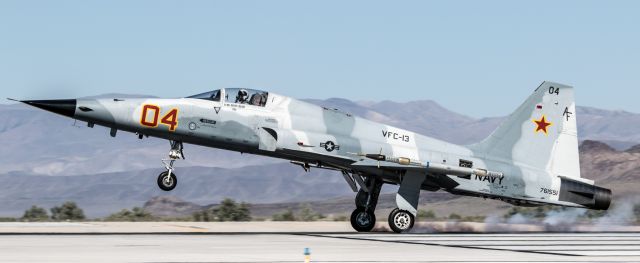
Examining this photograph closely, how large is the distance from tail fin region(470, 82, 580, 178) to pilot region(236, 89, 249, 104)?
7.07m

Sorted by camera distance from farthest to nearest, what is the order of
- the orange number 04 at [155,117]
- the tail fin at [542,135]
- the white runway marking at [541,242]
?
the tail fin at [542,135] → the orange number 04 at [155,117] → the white runway marking at [541,242]

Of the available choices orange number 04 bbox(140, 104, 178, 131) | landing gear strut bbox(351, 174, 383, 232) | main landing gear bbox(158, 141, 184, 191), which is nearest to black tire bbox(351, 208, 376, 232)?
landing gear strut bbox(351, 174, 383, 232)

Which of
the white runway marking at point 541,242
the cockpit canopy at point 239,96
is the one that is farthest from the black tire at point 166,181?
the white runway marking at point 541,242

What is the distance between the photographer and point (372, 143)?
31.0m

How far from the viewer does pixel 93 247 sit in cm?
2316

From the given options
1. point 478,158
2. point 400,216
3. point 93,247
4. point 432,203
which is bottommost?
point 93,247

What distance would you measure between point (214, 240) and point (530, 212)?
36687mm

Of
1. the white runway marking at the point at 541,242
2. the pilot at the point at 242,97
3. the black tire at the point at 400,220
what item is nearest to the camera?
the white runway marking at the point at 541,242

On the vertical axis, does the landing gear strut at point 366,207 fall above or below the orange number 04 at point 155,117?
below

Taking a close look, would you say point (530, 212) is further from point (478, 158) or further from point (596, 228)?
point (478, 158)

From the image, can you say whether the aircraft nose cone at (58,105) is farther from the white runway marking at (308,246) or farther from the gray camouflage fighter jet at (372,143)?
the white runway marking at (308,246)

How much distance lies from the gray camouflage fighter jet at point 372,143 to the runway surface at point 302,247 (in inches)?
75.0

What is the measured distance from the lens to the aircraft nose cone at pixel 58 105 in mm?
28016

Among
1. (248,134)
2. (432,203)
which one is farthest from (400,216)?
(432,203)
